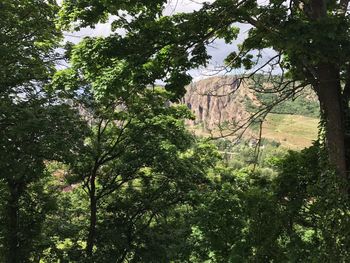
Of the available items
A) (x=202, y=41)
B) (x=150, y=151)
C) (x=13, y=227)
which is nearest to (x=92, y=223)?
(x=13, y=227)

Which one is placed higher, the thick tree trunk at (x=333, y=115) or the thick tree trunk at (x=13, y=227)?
the thick tree trunk at (x=333, y=115)

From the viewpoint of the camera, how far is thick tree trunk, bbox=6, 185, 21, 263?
14.8 meters

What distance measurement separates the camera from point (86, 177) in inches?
635

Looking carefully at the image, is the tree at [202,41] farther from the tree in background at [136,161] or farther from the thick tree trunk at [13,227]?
the thick tree trunk at [13,227]

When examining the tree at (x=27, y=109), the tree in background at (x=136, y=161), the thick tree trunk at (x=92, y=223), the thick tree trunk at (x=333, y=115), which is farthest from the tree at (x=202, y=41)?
the thick tree trunk at (x=92, y=223)

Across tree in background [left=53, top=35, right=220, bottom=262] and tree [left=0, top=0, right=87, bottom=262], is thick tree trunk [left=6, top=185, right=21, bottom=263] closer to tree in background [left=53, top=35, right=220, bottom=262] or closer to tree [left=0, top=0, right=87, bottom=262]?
tree [left=0, top=0, right=87, bottom=262]

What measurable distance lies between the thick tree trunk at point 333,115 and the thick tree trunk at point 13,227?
11.7m

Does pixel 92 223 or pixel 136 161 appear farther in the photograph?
pixel 92 223

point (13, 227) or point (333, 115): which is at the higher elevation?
point (333, 115)

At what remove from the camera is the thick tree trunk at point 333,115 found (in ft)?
24.5

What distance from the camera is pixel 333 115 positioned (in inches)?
299

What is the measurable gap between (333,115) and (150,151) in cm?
786

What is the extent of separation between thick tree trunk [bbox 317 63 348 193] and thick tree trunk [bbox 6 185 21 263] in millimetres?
11688

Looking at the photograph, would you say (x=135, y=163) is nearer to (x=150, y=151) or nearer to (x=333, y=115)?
(x=150, y=151)
